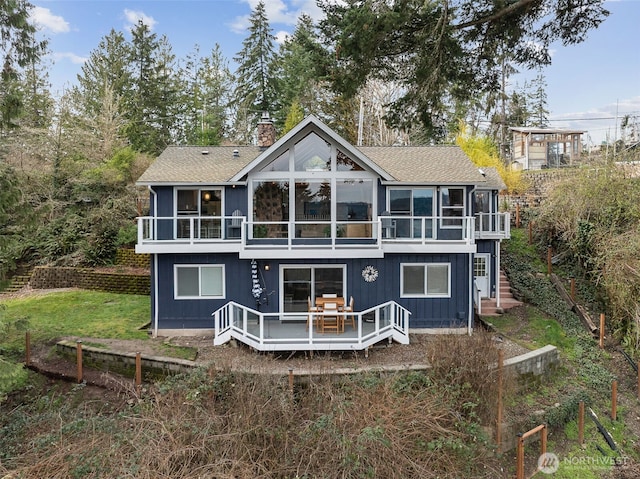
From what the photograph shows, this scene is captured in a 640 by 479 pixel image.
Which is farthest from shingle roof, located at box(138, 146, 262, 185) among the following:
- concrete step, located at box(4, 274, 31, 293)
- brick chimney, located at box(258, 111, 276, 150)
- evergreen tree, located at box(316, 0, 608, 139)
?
concrete step, located at box(4, 274, 31, 293)

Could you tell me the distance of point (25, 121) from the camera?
25.2 metres

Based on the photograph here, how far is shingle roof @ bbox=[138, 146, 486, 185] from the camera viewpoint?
1254cm

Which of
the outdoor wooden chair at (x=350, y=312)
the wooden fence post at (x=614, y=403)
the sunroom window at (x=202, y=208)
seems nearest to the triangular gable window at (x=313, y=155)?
the sunroom window at (x=202, y=208)

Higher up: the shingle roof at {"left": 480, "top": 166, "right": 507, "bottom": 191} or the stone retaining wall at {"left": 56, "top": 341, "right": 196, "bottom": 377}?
the shingle roof at {"left": 480, "top": 166, "right": 507, "bottom": 191}

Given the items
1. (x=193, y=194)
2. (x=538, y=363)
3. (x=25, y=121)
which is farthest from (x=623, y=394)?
(x=25, y=121)

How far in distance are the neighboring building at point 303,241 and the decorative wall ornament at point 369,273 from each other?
3cm

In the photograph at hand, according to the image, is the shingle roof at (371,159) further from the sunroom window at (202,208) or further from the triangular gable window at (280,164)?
the triangular gable window at (280,164)

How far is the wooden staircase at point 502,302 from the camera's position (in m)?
14.0

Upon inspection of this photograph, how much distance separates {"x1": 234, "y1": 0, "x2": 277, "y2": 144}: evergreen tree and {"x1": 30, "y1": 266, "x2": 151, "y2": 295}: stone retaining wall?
1832 cm

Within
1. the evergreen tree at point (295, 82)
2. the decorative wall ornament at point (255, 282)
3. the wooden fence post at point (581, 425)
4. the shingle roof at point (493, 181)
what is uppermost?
the evergreen tree at point (295, 82)

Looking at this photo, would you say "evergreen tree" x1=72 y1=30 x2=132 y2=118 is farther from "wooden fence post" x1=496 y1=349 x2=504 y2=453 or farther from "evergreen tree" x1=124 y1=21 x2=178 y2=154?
"wooden fence post" x1=496 y1=349 x2=504 y2=453

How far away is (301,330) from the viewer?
11172 millimetres

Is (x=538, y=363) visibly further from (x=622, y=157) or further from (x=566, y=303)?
(x=622, y=157)

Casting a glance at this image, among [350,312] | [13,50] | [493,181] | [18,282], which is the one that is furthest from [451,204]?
[18,282]
